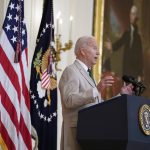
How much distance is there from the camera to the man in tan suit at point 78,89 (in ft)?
12.6

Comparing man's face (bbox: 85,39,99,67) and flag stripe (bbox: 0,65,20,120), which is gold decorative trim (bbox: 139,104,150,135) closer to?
man's face (bbox: 85,39,99,67)

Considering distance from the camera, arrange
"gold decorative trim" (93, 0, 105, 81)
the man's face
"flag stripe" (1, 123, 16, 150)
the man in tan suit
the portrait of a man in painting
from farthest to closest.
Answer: the portrait of a man in painting < "gold decorative trim" (93, 0, 105, 81) < the man's face < "flag stripe" (1, 123, 16, 150) < the man in tan suit

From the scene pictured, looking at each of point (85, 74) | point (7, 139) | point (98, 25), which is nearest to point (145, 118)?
point (85, 74)

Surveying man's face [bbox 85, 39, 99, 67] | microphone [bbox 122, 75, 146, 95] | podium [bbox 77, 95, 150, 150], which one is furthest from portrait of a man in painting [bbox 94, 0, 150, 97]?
podium [bbox 77, 95, 150, 150]

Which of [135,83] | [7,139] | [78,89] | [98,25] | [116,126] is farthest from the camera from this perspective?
[98,25]

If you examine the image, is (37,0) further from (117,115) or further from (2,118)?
(117,115)

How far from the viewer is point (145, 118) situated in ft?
11.4

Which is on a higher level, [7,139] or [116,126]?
[116,126]

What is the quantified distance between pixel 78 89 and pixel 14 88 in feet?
2.12

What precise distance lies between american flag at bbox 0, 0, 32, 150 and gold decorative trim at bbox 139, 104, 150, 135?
1.28m

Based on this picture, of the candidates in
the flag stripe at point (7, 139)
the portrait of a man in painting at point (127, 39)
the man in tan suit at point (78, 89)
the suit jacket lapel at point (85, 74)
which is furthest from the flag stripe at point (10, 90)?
the portrait of a man in painting at point (127, 39)

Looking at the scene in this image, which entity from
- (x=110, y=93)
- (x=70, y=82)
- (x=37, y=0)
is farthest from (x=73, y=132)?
(x=110, y=93)

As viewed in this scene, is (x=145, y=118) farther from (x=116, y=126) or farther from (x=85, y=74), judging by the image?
(x=85, y=74)

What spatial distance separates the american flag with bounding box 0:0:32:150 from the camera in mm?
4195
